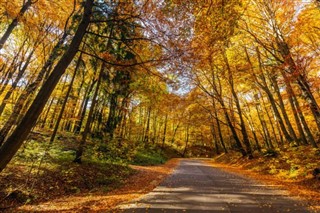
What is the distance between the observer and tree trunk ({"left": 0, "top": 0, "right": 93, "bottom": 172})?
14.8 ft

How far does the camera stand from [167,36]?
645 centimetres

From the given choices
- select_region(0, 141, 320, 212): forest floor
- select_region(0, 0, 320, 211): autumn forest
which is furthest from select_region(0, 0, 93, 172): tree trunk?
select_region(0, 141, 320, 212): forest floor

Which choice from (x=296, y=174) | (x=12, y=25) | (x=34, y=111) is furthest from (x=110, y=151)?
(x=296, y=174)

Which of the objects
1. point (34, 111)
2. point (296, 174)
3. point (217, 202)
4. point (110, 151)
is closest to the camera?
point (34, 111)

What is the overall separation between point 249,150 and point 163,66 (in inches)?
508

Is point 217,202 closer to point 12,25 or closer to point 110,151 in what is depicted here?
point 110,151

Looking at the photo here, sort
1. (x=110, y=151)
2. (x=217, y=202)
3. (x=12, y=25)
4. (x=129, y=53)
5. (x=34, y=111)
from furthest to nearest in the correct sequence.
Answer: (x=110, y=151) < (x=129, y=53) < (x=12, y=25) < (x=217, y=202) < (x=34, y=111)

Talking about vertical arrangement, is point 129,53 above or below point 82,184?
above

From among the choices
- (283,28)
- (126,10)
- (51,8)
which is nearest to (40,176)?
(126,10)

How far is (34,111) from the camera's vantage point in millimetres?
4848

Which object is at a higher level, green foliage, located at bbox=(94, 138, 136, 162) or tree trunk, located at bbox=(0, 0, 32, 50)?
tree trunk, located at bbox=(0, 0, 32, 50)

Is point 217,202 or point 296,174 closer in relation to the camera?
point 217,202

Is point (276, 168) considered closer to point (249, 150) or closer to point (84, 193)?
point (249, 150)

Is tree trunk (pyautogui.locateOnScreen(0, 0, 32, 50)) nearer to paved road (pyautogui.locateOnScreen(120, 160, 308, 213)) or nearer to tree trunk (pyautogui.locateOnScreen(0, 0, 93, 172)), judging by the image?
tree trunk (pyautogui.locateOnScreen(0, 0, 93, 172))
